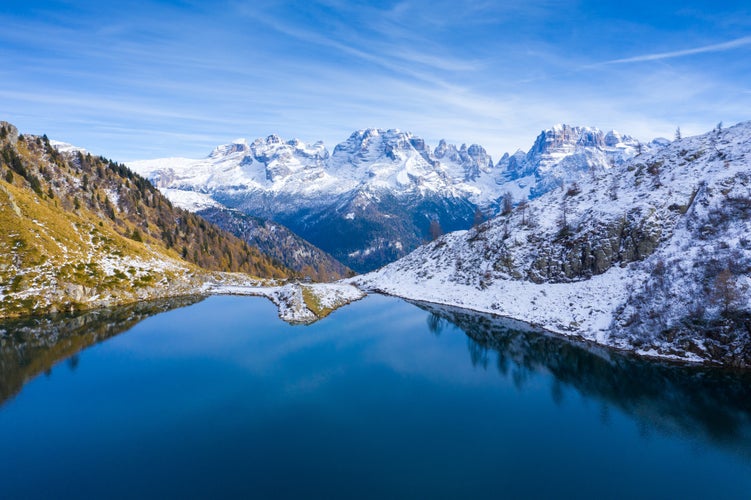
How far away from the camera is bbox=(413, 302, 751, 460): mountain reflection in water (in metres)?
37.3

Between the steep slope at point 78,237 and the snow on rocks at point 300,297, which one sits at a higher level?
the steep slope at point 78,237

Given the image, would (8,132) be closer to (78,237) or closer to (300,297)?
(78,237)

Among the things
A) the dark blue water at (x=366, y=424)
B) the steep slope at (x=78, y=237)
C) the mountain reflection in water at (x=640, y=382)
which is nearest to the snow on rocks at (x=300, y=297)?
the steep slope at (x=78, y=237)

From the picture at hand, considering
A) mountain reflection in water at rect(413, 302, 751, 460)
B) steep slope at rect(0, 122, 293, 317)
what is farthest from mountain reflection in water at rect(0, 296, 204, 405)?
Answer: mountain reflection in water at rect(413, 302, 751, 460)

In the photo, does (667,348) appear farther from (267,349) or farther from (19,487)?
(19,487)

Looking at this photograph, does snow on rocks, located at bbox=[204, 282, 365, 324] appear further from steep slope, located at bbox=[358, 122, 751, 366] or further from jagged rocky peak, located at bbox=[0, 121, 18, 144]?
jagged rocky peak, located at bbox=[0, 121, 18, 144]

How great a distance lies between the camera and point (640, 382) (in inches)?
1875

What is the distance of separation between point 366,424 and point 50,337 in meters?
55.4

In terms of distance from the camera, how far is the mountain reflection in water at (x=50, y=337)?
1841 inches

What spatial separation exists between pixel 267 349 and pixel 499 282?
5841 cm

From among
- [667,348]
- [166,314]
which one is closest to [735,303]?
[667,348]

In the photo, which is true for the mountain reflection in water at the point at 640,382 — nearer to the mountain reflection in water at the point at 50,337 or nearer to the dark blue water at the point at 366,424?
the dark blue water at the point at 366,424

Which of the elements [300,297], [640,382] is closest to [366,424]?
[640,382]

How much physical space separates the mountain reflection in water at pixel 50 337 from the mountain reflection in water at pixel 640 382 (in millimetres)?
55732
